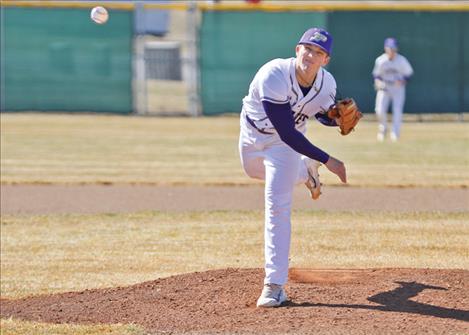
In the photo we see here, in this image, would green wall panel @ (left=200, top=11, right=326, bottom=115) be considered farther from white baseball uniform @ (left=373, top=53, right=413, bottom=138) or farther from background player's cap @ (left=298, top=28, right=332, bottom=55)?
background player's cap @ (left=298, top=28, right=332, bottom=55)

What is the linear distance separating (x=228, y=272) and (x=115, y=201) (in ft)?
16.8

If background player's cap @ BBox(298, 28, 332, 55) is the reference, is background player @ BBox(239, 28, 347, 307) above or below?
below

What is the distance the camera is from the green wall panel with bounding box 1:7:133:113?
2727cm

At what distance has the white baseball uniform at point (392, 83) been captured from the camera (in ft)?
69.5

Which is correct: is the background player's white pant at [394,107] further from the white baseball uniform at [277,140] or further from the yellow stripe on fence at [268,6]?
the white baseball uniform at [277,140]

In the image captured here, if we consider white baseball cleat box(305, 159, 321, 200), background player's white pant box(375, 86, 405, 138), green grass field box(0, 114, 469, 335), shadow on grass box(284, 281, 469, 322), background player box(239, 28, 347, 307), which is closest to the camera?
background player box(239, 28, 347, 307)

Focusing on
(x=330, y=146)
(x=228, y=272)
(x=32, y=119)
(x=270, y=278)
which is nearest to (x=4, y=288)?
Answer: (x=228, y=272)

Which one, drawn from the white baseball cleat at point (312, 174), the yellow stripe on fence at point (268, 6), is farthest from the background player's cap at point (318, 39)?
the yellow stripe on fence at point (268, 6)

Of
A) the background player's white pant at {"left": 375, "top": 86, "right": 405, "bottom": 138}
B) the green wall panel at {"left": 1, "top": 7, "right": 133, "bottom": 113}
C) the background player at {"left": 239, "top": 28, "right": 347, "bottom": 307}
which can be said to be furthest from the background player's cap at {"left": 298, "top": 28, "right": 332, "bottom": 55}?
the green wall panel at {"left": 1, "top": 7, "right": 133, "bottom": 113}

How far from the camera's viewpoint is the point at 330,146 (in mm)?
20016

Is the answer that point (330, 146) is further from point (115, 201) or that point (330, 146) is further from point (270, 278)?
point (270, 278)

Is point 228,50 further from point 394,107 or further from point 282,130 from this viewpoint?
point 282,130

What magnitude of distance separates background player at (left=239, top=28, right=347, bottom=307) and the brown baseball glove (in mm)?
48

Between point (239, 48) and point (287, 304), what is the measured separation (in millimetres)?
20686
